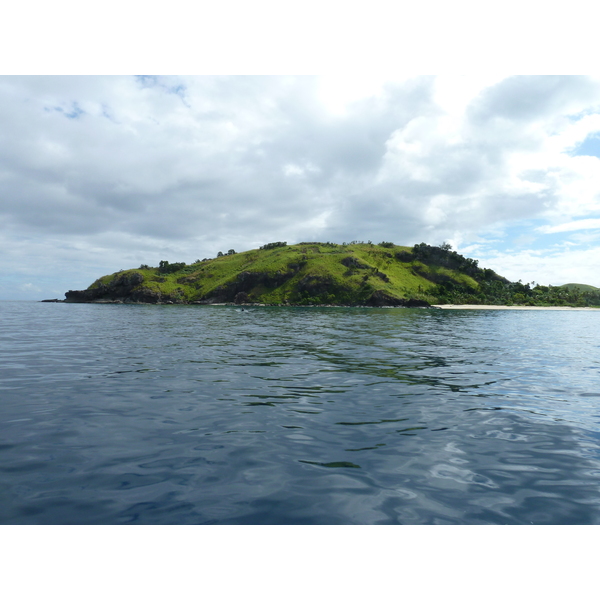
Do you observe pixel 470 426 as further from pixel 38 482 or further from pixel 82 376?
pixel 82 376

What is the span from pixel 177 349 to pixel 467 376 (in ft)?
64.3

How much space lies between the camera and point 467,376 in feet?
59.9

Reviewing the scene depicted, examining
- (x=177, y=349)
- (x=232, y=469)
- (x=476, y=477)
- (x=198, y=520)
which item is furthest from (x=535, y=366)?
(x=177, y=349)

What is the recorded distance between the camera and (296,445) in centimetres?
927

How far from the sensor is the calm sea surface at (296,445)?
21.3 ft

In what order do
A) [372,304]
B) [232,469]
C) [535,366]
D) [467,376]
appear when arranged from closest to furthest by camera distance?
[232,469]
[467,376]
[535,366]
[372,304]

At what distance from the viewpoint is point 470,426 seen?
1086 cm

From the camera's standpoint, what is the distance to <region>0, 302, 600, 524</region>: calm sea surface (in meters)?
6.48

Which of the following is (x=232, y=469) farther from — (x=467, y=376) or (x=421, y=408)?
(x=467, y=376)

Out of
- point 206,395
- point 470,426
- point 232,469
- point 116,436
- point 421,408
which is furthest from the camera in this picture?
point 206,395

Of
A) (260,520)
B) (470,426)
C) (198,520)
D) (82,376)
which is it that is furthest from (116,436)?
(470,426)

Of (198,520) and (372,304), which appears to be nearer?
(198,520)

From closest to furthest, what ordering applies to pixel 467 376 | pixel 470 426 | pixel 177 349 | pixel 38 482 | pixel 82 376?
pixel 38 482, pixel 470 426, pixel 82 376, pixel 467 376, pixel 177 349

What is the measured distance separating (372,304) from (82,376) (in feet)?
577
